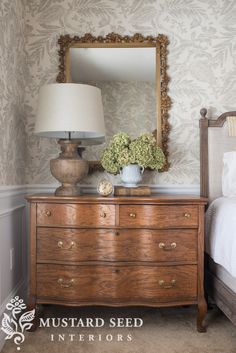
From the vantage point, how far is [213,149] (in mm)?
2500

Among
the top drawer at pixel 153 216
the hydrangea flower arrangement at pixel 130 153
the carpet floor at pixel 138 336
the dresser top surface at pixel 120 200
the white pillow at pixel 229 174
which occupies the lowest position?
A: the carpet floor at pixel 138 336

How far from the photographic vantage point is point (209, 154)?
2502 mm

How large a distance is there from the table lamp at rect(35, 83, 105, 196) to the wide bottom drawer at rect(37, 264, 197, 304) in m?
0.53

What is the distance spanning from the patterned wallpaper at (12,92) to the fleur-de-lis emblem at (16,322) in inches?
32.6

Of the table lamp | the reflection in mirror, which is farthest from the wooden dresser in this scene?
the reflection in mirror

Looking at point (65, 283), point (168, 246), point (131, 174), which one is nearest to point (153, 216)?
point (168, 246)

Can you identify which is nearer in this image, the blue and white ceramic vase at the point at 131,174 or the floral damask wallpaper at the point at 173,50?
the blue and white ceramic vase at the point at 131,174

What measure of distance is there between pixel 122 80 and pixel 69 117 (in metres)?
0.72

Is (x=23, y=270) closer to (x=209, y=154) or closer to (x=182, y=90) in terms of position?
(x=209, y=154)

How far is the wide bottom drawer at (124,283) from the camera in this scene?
208cm

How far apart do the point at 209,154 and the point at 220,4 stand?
1.22 m

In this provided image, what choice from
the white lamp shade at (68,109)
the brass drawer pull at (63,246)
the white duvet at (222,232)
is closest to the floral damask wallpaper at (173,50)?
the white duvet at (222,232)

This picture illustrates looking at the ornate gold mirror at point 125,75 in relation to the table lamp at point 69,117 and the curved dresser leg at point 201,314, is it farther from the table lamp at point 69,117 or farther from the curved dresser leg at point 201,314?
the curved dresser leg at point 201,314

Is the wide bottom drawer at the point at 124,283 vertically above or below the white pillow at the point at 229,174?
below
